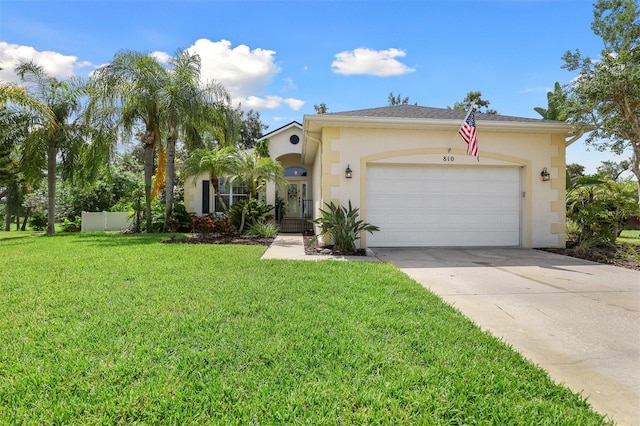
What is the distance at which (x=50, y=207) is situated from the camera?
1418 centimetres

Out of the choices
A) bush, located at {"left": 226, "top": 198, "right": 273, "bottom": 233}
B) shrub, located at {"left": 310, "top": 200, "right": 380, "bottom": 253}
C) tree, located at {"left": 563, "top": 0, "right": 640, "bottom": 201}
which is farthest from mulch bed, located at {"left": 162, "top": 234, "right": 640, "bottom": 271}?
bush, located at {"left": 226, "top": 198, "right": 273, "bottom": 233}

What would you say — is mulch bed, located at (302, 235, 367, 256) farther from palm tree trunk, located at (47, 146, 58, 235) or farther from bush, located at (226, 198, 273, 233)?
palm tree trunk, located at (47, 146, 58, 235)

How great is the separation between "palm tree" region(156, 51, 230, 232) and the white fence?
19.6ft

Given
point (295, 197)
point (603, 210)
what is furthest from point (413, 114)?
point (295, 197)

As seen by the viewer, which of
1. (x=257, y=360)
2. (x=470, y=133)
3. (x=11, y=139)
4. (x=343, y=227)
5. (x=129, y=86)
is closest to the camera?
(x=257, y=360)

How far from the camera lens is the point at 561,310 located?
409 centimetres

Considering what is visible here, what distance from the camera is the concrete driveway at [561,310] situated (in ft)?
8.40

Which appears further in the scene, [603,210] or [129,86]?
[129,86]

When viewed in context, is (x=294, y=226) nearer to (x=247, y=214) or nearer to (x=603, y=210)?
(x=247, y=214)

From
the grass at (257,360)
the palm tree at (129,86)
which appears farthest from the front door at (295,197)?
the grass at (257,360)

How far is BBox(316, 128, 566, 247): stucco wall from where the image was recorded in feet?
29.5

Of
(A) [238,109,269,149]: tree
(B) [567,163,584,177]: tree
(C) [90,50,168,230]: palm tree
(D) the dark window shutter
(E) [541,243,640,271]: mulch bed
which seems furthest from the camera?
(A) [238,109,269,149]: tree

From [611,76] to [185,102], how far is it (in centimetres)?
1249

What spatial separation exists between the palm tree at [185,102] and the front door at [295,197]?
21.2 feet
